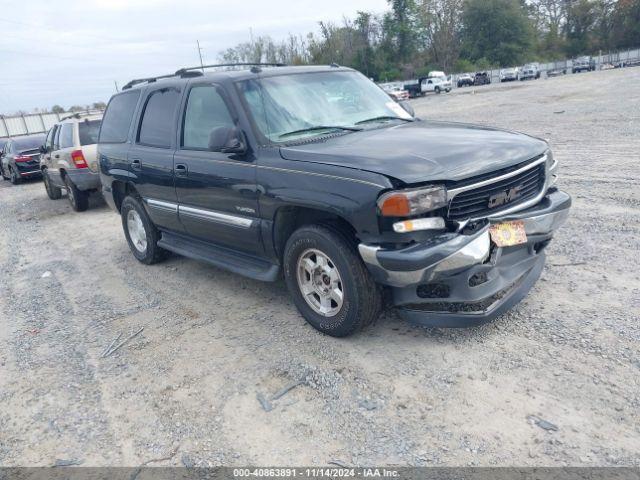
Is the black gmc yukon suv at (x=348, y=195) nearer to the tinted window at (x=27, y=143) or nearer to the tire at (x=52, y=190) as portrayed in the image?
the tire at (x=52, y=190)

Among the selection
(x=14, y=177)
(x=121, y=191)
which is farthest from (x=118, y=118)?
(x=14, y=177)

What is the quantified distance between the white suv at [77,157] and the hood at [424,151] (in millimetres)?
7310

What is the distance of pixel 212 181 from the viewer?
183 inches

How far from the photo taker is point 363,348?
3.83m

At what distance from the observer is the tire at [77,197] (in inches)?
422

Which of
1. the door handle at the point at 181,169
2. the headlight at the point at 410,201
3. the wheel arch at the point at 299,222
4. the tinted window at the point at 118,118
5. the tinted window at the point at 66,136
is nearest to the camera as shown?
the headlight at the point at 410,201

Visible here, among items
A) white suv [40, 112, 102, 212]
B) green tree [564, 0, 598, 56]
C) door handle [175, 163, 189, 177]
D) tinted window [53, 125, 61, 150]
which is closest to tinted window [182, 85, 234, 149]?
door handle [175, 163, 189, 177]

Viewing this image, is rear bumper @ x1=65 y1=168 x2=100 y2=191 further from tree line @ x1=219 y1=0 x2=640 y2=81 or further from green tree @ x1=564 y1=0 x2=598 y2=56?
green tree @ x1=564 y1=0 x2=598 y2=56

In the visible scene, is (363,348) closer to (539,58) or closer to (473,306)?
(473,306)

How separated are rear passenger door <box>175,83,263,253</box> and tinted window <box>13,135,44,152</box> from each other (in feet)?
46.1

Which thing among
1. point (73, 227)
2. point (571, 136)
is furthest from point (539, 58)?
point (73, 227)

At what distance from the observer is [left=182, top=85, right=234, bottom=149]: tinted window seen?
4.64 metres

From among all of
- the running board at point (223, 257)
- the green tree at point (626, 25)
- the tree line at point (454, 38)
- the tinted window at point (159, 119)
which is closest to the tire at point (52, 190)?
the tinted window at point (159, 119)

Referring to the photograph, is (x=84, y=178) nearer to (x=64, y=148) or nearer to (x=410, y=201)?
(x=64, y=148)
